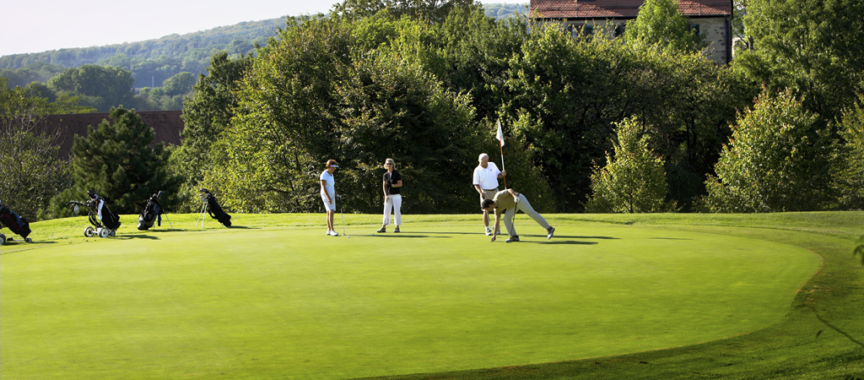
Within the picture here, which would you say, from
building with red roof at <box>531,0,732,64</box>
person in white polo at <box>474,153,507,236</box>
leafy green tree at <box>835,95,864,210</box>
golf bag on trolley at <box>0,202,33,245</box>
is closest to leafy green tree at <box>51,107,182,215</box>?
golf bag on trolley at <box>0,202,33,245</box>

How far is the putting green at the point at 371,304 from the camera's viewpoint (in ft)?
21.7

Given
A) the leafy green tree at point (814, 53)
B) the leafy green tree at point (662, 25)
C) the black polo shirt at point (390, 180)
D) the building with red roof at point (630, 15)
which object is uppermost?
the building with red roof at point (630, 15)

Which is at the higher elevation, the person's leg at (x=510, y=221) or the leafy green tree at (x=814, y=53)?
the leafy green tree at (x=814, y=53)

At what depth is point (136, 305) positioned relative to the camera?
352 inches

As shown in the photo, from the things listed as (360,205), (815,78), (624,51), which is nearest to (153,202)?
(360,205)

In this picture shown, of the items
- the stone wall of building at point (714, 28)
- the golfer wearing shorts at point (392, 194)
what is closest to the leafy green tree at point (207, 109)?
the golfer wearing shorts at point (392, 194)

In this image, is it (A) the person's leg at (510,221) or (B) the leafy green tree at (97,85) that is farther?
(B) the leafy green tree at (97,85)

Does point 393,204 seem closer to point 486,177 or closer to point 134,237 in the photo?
point 486,177

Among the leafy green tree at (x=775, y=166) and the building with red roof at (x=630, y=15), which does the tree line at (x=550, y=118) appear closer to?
the leafy green tree at (x=775, y=166)

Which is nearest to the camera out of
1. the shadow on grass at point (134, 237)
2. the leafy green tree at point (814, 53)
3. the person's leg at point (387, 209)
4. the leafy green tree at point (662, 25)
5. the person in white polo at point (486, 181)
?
the person in white polo at point (486, 181)

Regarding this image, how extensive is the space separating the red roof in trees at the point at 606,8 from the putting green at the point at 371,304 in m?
77.7

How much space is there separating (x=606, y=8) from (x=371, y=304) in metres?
86.5

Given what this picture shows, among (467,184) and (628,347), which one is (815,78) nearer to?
(467,184)

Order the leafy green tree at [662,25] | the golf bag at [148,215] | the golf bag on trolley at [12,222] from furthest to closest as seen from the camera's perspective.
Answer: the leafy green tree at [662,25], the golf bag at [148,215], the golf bag on trolley at [12,222]
